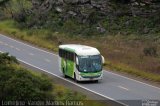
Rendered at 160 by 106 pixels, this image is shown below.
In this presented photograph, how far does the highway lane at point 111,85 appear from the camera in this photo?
33844 mm

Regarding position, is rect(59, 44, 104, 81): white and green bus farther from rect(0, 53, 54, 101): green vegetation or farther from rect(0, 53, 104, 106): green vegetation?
rect(0, 53, 54, 101): green vegetation

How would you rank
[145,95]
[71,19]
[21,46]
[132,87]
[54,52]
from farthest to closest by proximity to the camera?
[71,19], [21,46], [54,52], [132,87], [145,95]

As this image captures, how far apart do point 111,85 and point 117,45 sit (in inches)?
784

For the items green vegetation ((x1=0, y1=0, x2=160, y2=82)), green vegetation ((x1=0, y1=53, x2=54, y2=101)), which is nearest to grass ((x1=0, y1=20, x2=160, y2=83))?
green vegetation ((x1=0, y1=0, x2=160, y2=82))

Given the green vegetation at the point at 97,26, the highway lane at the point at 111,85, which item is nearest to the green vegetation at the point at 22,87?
the highway lane at the point at 111,85

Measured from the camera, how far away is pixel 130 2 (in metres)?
72.2

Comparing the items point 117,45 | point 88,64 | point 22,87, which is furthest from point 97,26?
point 22,87

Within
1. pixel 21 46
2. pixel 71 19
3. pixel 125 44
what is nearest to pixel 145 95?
pixel 125 44

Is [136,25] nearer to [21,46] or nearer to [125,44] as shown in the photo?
[125,44]

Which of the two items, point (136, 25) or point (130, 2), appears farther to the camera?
point (130, 2)

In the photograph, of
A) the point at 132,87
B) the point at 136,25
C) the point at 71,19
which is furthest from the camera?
the point at 71,19

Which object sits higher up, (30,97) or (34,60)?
(30,97)

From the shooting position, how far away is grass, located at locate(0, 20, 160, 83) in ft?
149

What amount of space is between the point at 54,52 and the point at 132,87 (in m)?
20.9
